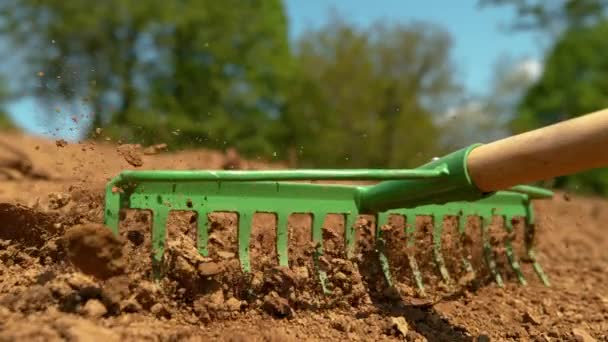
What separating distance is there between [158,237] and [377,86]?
14.7 metres

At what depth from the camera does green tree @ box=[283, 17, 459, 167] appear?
15548 mm

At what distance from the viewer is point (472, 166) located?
2.02m

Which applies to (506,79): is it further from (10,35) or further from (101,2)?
(10,35)

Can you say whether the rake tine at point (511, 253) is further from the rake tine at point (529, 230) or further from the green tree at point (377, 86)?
the green tree at point (377, 86)

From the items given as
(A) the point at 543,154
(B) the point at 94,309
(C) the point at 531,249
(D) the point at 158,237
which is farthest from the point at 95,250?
(C) the point at 531,249

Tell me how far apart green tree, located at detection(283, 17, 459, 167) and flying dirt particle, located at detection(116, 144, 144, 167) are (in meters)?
12.8

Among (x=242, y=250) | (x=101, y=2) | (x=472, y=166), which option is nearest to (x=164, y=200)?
(x=242, y=250)

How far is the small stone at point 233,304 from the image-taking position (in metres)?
1.89

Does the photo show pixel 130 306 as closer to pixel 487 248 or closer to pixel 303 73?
pixel 487 248

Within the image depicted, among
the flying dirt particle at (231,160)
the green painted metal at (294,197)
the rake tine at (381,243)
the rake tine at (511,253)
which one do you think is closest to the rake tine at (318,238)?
the green painted metal at (294,197)

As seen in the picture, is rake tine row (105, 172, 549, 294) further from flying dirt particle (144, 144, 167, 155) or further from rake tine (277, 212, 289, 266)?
flying dirt particle (144, 144, 167, 155)

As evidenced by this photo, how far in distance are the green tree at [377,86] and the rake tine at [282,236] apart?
1277 cm

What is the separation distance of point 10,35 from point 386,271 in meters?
13.2

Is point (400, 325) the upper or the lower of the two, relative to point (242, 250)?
lower
